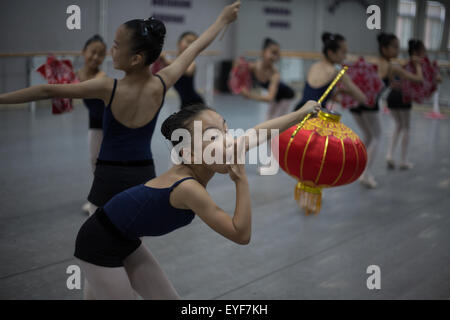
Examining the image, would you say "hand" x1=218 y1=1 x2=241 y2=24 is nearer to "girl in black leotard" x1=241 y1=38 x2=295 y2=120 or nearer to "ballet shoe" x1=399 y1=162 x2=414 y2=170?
"girl in black leotard" x1=241 y1=38 x2=295 y2=120

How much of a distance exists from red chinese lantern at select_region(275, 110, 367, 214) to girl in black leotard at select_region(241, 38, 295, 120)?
3.05 meters

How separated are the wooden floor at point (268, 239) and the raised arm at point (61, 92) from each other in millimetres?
1095

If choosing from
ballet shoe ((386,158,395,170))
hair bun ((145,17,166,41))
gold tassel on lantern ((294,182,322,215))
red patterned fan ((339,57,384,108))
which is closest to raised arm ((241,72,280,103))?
red patterned fan ((339,57,384,108))

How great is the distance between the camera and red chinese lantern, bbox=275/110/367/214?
2.36 meters

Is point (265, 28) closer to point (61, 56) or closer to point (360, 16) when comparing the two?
point (360, 16)

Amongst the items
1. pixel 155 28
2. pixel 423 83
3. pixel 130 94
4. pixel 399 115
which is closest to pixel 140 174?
pixel 130 94

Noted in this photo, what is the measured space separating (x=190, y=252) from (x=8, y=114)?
5473 millimetres

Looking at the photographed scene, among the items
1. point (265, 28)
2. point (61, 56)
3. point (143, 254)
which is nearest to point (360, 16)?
point (265, 28)

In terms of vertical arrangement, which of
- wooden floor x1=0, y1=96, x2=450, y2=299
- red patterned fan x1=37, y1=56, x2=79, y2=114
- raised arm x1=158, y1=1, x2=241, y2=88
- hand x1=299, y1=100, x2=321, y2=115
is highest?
raised arm x1=158, y1=1, x2=241, y2=88

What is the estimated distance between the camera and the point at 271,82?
18.5ft

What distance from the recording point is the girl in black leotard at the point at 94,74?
Answer: 12.3ft

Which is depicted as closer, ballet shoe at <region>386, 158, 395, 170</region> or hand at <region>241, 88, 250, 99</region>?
hand at <region>241, 88, 250, 99</region>

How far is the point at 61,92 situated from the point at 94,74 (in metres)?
1.97

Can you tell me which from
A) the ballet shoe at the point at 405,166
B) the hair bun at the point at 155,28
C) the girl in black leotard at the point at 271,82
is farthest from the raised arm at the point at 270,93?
the hair bun at the point at 155,28
